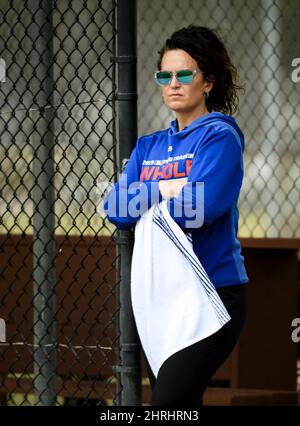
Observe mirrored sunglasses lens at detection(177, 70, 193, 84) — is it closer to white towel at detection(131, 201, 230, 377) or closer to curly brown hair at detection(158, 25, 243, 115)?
curly brown hair at detection(158, 25, 243, 115)

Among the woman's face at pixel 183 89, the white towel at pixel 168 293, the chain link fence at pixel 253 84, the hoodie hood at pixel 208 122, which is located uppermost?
the chain link fence at pixel 253 84

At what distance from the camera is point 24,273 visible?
5.79m

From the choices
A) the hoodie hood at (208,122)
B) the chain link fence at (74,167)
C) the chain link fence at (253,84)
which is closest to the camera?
the hoodie hood at (208,122)

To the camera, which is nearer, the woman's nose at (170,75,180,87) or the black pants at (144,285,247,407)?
the black pants at (144,285,247,407)

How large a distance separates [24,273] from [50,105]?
1.76m

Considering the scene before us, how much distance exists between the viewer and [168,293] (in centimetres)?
326

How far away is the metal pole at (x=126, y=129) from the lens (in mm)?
3848

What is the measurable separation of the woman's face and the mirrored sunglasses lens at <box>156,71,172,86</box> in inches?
0.6

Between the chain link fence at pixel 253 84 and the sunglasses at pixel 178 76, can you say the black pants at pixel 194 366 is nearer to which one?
the sunglasses at pixel 178 76

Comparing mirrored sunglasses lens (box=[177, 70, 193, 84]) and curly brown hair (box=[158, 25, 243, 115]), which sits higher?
curly brown hair (box=[158, 25, 243, 115])

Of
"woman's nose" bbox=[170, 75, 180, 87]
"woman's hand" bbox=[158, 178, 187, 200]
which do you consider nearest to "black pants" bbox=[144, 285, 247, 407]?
"woman's hand" bbox=[158, 178, 187, 200]

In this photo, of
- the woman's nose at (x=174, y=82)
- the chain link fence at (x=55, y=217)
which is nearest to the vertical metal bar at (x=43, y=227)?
the chain link fence at (x=55, y=217)

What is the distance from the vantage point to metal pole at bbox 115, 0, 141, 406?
385 centimetres
